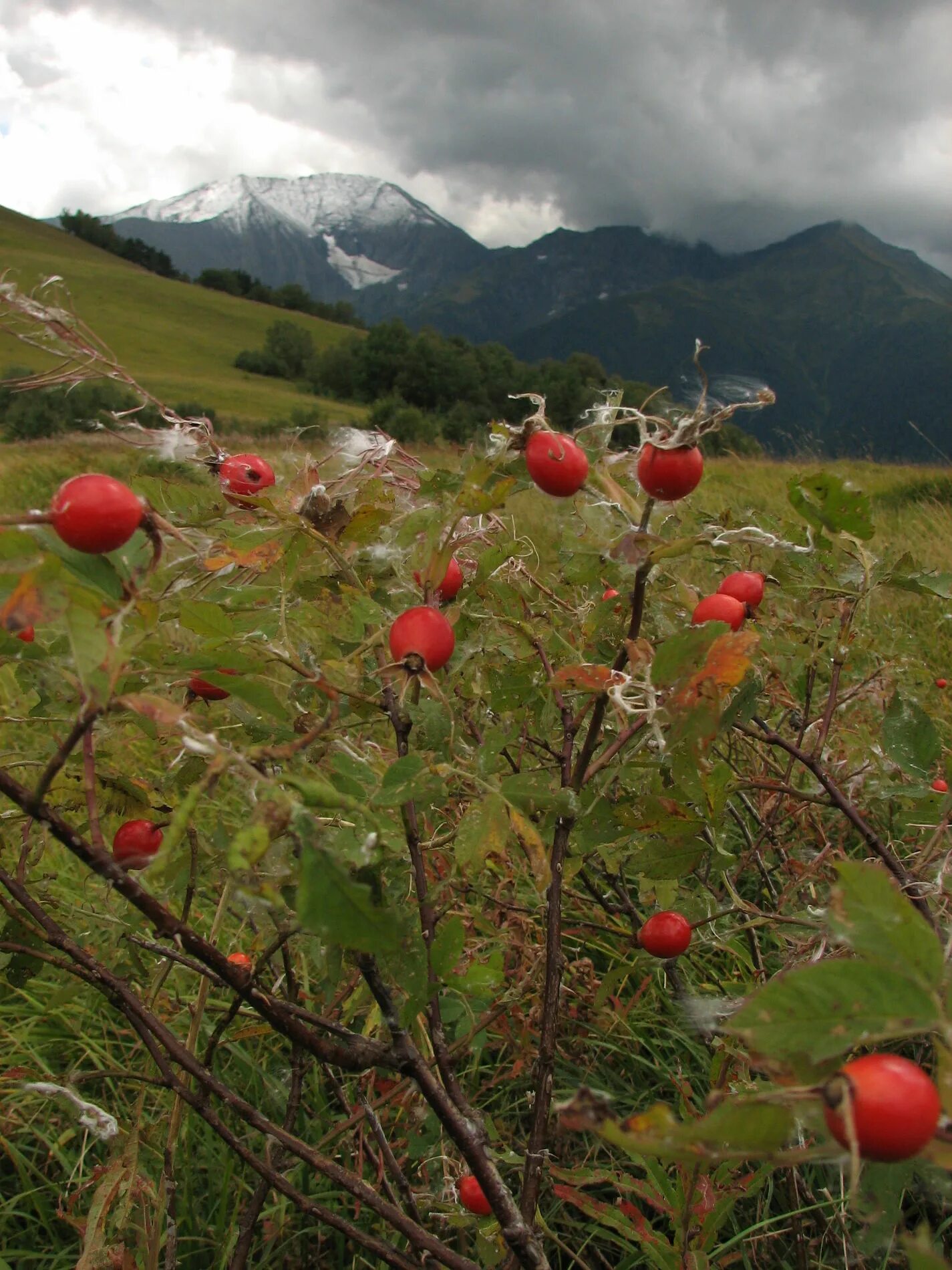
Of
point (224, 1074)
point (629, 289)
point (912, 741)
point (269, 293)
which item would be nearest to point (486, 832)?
point (912, 741)

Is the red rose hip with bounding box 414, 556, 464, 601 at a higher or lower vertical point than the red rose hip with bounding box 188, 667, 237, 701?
higher

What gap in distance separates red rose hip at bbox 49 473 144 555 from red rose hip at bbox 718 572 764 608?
640mm

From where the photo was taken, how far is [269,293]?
64438 mm

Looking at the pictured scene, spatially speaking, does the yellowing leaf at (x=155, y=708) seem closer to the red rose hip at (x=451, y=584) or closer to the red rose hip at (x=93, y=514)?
the red rose hip at (x=93, y=514)

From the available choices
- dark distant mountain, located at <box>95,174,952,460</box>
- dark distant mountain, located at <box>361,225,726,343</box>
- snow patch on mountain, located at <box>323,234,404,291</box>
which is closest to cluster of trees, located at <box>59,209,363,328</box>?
dark distant mountain, located at <box>95,174,952,460</box>

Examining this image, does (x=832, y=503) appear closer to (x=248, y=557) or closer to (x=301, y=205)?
(x=248, y=557)

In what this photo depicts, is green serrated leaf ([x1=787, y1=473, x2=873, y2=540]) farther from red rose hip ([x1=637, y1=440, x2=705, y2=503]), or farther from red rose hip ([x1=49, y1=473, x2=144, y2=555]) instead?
red rose hip ([x1=49, y1=473, x2=144, y2=555])

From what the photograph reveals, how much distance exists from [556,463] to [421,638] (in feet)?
0.60

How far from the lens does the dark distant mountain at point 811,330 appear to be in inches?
4156

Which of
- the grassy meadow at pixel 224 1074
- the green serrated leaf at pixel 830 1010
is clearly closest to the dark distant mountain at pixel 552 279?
the grassy meadow at pixel 224 1074

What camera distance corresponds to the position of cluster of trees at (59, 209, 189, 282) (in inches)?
2482

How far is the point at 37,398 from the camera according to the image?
13.4 metres

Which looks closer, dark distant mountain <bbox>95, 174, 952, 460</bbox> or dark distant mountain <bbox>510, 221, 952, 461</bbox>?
dark distant mountain <bbox>510, 221, 952, 461</bbox>

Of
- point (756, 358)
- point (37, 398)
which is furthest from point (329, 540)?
point (756, 358)
